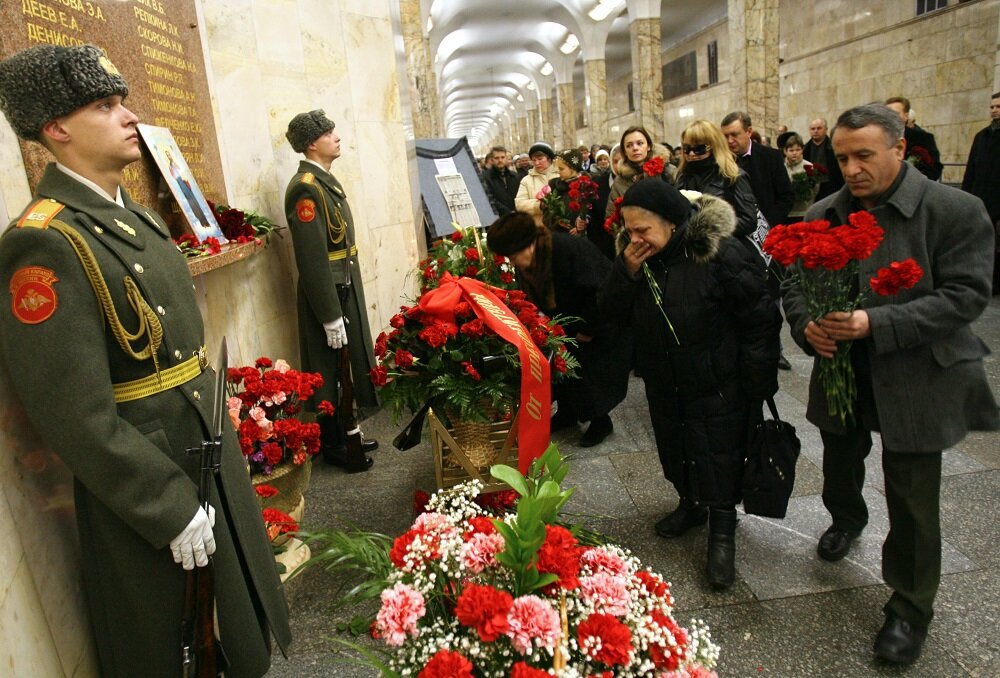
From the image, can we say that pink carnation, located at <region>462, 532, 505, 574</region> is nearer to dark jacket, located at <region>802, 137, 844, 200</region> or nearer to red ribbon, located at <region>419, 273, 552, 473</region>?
red ribbon, located at <region>419, 273, 552, 473</region>

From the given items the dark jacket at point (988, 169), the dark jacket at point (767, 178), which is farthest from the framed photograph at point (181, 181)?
the dark jacket at point (988, 169)

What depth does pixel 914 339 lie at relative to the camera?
196 cm

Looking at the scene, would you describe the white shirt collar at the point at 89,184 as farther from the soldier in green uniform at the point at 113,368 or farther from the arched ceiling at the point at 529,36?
the arched ceiling at the point at 529,36

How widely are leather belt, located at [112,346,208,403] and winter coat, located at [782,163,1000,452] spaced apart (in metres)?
Result: 1.89

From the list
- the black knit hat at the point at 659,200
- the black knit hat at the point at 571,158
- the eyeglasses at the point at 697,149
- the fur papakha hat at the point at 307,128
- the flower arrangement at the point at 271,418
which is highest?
the fur papakha hat at the point at 307,128

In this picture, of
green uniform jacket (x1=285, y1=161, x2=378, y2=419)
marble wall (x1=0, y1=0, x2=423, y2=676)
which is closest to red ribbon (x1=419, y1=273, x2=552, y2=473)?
green uniform jacket (x1=285, y1=161, x2=378, y2=419)

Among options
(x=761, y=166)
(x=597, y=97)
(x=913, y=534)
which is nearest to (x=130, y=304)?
(x=913, y=534)

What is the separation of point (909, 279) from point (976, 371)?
478mm

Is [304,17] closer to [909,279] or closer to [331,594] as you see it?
[331,594]

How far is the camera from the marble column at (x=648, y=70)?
14.8 metres

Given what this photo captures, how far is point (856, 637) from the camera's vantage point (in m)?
2.20

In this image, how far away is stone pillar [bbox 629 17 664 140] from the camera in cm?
1482

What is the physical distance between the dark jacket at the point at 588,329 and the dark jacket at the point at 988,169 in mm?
3961

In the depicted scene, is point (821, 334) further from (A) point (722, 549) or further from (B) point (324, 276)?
(B) point (324, 276)
